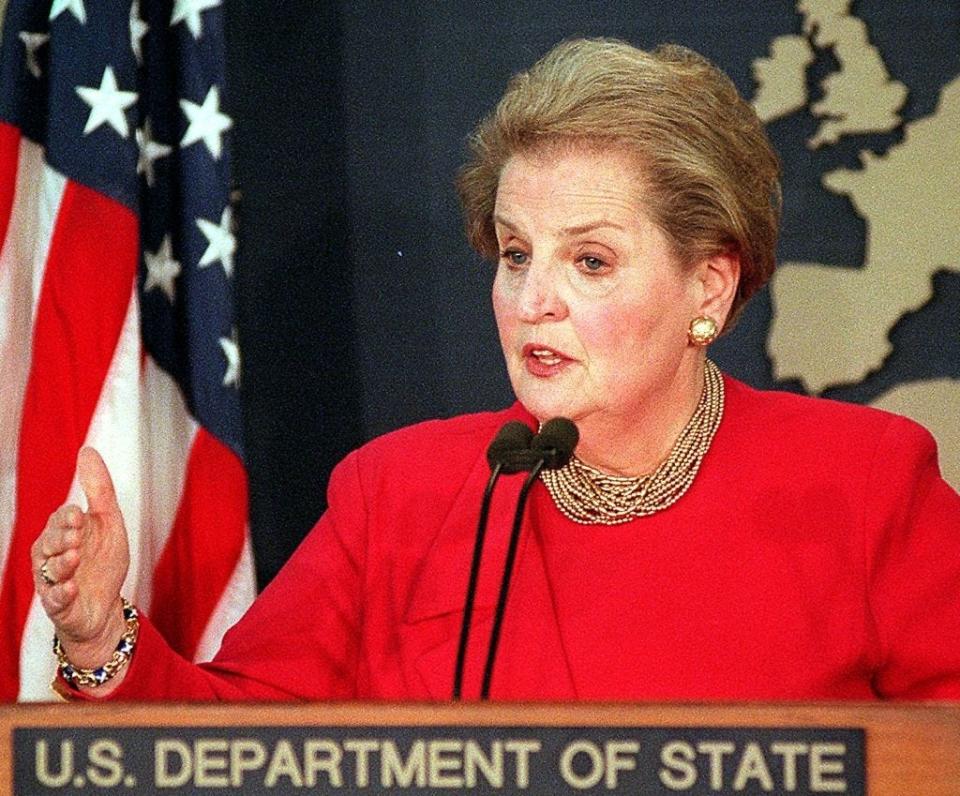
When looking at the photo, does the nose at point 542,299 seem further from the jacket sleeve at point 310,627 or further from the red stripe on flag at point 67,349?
the red stripe on flag at point 67,349

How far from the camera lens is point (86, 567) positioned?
71.9 inches

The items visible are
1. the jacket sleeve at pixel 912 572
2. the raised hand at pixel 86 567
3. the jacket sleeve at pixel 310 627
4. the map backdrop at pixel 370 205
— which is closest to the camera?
the raised hand at pixel 86 567

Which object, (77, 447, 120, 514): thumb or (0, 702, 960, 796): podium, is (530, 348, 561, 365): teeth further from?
(0, 702, 960, 796): podium

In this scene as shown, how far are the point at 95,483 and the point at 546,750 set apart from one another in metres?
0.70

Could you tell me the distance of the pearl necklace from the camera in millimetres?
2197

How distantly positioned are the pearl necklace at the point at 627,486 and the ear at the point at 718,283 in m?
0.16

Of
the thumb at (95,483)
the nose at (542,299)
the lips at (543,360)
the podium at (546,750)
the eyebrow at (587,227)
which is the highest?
the eyebrow at (587,227)

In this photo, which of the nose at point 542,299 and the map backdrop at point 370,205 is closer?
the nose at point 542,299

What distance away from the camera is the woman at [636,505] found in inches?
81.4

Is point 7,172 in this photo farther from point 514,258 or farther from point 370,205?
point 514,258

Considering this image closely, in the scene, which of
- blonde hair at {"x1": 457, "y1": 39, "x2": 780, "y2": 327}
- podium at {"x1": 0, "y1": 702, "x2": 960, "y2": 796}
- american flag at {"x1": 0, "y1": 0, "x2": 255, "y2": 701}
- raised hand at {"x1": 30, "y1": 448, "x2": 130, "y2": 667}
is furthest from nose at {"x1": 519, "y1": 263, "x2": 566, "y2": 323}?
american flag at {"x1": 0, "y1": 0, "x2": 255, "y2": 701}

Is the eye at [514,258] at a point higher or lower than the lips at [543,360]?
higher

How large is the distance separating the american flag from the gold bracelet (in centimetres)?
95

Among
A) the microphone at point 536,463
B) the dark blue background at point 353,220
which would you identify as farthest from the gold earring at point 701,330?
the dark blue background at point 353,220
